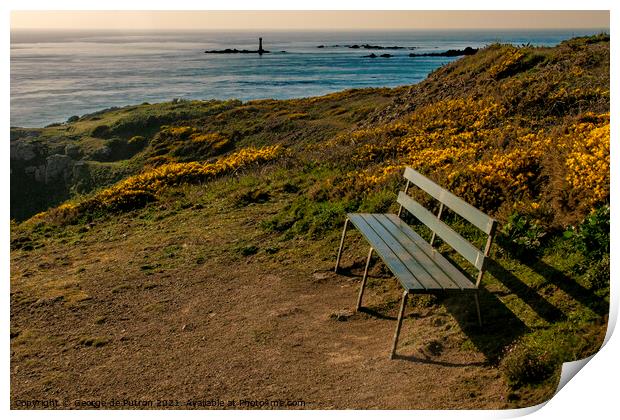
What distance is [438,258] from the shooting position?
5.64 meters

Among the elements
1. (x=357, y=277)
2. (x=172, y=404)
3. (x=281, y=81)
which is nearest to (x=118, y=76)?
(x=357, y=277)

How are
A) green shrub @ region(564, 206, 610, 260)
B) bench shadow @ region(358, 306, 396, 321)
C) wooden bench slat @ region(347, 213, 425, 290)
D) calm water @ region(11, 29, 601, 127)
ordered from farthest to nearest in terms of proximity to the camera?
calm water @ region(11, 29, 601, 127) → bench shadow @ region(358, 306, 396, 321) → green shrub @ region(564, 206, 610, 260) → wooden bench slat @ region(347, 213, 425, 290)

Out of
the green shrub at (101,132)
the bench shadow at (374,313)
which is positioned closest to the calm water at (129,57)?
the bench shadow at (374,313)

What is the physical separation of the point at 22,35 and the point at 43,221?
602 centimetres

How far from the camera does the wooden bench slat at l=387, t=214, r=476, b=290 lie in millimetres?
5016

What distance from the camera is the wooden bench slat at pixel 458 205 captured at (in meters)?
4.95

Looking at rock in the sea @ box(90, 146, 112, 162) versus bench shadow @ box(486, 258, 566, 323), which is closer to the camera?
bench shadow @ box(486, 258, 566, 323)

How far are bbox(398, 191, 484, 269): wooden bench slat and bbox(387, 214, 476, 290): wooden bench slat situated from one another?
17 centimetres

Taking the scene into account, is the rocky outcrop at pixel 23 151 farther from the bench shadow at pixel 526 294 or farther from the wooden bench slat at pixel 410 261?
the bench shadow at pixel 526 294

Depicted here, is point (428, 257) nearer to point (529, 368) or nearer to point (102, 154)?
point (529, 368)

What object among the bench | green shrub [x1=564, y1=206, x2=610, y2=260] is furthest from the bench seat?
green shrub [x1=564, y1=206, x2=610, y2=260]

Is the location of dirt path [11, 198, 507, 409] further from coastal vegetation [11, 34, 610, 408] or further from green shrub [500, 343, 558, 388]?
green shrub [500, 343, 558, 388]

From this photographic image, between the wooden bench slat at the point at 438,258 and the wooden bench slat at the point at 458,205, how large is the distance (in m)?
0.46

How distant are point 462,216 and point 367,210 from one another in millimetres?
2965
